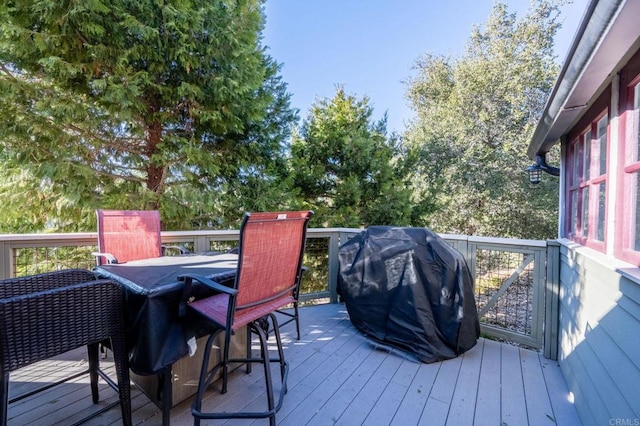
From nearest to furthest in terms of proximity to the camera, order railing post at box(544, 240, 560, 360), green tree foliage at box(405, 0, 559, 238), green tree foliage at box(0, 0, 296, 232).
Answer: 1. railing post at box(544, 240, 560, 360)
2. green tree foliage at box(0, 0, 296, 232)
3. green tree foliage at box(405, 0, 559, 238)

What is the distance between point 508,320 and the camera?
3.04 metres

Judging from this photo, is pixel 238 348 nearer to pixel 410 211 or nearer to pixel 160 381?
pixel 160 381

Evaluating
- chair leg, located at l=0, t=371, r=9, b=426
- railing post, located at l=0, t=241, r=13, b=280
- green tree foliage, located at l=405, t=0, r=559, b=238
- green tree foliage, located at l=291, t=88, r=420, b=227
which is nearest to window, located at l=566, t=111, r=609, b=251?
chair leg, located at l=0, t=371, r=9, b=426

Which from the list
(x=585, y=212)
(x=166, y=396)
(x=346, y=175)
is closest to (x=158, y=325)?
(x=166, y=396)

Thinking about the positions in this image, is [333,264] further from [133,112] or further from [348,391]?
[133,112]

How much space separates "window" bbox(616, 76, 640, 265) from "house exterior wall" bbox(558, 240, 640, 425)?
0.11 m

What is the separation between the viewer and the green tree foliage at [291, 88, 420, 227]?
6371 millimetres

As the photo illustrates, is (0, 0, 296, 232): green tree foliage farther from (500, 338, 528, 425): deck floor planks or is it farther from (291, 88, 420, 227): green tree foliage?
(500, 338, 528, 425): deck floor planks

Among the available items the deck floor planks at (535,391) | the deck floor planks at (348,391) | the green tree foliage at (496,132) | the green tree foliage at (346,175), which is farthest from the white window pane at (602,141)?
the green tree foliage at (496,132)

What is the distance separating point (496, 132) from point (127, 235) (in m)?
9.57

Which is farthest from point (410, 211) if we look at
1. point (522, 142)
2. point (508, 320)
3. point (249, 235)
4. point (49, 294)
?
point (49, 294)

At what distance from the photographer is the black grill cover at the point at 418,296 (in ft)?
8.40

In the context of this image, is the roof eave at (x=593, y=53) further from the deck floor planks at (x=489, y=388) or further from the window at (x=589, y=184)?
the deck floor planks at (x=489, y=388)

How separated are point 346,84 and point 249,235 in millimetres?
7179
